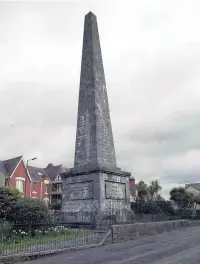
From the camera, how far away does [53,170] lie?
209 ft

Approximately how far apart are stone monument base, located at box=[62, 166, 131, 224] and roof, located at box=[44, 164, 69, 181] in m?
44.2

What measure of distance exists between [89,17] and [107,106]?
714 cm

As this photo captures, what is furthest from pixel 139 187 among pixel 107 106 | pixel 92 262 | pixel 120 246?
pixel 92 262

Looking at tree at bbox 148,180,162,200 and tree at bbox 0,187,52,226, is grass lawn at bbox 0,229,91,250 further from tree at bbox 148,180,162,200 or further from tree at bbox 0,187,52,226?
tree at bbox 148,180,162,200

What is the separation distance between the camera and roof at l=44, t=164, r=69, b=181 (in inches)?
2431

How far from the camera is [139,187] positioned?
58.9 m

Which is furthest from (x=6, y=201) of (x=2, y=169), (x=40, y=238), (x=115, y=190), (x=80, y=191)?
(x=2, y=169)

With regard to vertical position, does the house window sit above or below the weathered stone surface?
below

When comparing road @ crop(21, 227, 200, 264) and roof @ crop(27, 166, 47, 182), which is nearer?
road @ crop(21, 227, 200, 264)

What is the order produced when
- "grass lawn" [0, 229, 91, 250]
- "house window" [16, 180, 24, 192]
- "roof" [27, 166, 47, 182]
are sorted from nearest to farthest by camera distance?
"grass lawn" [0, 229, 91, 250] < "house window" [16, 180, 24, 192] < "roof" [27, 166, 47, 182]

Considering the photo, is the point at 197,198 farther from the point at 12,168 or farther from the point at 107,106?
the point at 107,106

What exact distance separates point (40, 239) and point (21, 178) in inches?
1524

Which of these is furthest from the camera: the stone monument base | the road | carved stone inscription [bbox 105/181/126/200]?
carved stone inscription [bbox 105/181/126/200]

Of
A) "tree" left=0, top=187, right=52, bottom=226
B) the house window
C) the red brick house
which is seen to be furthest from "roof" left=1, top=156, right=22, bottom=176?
"tree" left=0, top=187, right=52, bottom=226
